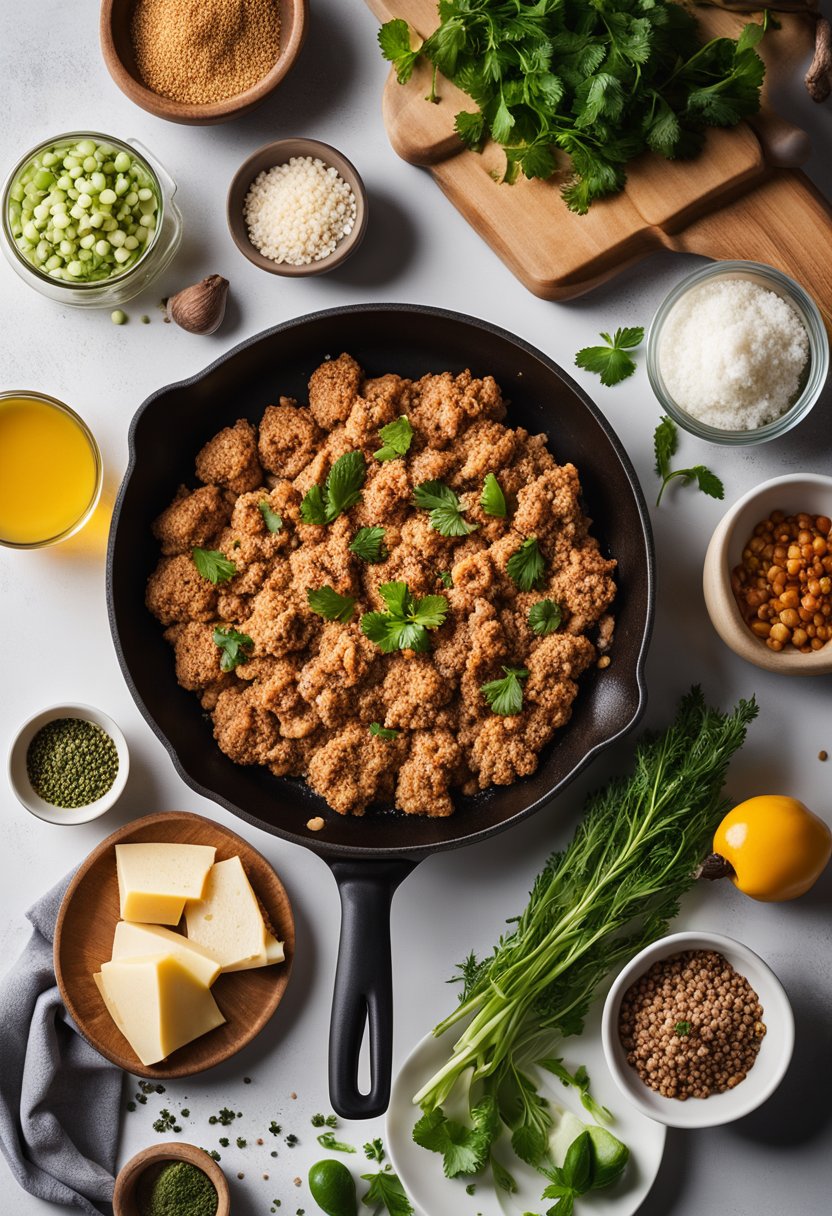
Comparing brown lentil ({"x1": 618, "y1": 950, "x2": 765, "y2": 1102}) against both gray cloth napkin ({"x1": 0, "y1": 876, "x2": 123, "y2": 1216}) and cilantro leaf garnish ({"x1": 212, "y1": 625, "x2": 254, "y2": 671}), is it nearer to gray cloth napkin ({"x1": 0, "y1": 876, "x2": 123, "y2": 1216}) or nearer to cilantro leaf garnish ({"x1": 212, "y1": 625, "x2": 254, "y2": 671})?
cilantro leaf garnish ({"x1": 212, "y1": 625, "x2": 254, "y2": 671})

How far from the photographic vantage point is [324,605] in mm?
2635

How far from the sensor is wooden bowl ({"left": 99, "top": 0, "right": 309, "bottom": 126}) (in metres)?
2.81

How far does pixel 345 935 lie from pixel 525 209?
6.31ft

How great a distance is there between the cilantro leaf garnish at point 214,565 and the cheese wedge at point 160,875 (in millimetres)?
762

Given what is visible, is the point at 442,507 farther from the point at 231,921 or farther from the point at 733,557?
the point at 231,921

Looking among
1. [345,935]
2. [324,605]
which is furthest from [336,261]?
[345,935]

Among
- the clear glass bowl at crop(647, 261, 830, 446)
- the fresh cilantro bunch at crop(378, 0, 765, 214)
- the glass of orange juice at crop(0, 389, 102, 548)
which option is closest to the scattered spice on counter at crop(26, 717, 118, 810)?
the glass of orange juice at crop(0, 389, 102, 548)

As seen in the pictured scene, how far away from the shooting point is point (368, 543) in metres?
2.66

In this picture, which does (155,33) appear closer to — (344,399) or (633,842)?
(344,399)

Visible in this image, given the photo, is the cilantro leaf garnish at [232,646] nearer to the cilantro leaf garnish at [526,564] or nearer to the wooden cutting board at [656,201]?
the cilantro leaf garnish at [526,564]

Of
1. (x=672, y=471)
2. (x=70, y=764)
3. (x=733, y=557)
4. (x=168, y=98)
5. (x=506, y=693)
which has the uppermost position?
(x=168, y=98)

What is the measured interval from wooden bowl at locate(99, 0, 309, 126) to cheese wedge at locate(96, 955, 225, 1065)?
89.0 inches

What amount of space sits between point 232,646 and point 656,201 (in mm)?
1591

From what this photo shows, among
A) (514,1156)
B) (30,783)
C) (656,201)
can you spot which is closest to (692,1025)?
(514,1156)
